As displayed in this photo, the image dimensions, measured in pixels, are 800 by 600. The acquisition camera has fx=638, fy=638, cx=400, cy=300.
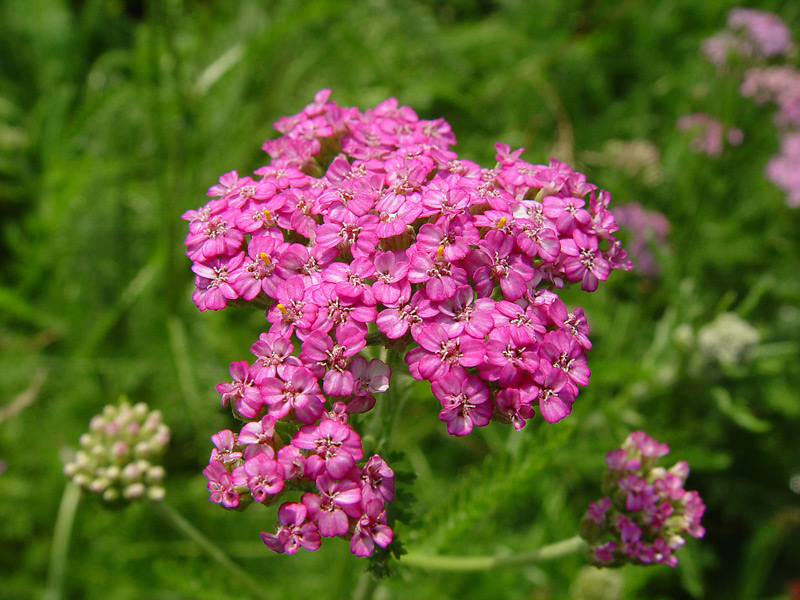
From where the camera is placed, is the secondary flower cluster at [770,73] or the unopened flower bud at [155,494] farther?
the secondary flower cluster at [770,73]

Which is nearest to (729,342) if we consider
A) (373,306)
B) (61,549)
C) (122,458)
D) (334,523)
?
(373,306)

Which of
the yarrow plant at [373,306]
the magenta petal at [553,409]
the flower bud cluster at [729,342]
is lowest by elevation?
the flower bud cluster at [729,342]

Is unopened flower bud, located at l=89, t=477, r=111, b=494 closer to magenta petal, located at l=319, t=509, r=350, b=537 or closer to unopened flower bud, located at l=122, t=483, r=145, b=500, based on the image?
unopened flower bud, located at l=122, t=483, r=145, b=500

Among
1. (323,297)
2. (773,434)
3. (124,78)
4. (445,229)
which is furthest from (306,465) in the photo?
(124,78)

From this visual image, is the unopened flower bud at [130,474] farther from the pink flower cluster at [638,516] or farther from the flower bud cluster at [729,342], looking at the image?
the flower bud cluster at [729,342]

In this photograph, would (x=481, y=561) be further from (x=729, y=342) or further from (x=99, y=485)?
(x=729, y=342)

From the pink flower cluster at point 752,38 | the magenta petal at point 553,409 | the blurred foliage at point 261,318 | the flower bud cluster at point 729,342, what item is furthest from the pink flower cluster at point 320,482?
the pink flower cluster at point 752,38
